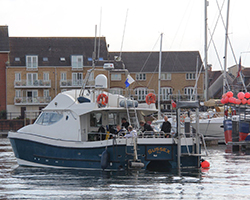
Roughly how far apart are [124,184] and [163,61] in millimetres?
56551

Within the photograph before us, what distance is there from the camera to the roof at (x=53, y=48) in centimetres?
6638

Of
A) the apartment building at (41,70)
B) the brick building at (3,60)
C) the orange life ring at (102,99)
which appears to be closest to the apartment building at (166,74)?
the apartment building at (41,70)

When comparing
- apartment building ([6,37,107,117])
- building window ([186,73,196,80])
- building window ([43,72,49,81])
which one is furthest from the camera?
building window ([186,73,196,80])

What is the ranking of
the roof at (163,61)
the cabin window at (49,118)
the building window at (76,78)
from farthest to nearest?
1. the roof at (163,61)
2. the building window at (76,78)
3. the cabin window at (49,118)

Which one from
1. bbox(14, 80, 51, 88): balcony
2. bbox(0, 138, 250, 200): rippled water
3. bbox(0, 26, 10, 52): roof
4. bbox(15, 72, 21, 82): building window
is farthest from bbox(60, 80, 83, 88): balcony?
bbox(0, 138, 250, 200): rippled water

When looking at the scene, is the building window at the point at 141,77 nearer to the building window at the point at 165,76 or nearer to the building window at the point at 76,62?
the building window at the point at 165,76

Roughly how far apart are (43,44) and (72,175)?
5159 cm

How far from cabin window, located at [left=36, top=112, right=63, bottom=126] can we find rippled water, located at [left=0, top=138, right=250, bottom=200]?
2117 mm

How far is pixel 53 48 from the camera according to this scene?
68000 mm

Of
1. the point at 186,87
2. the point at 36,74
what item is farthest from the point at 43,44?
the point at 186,87

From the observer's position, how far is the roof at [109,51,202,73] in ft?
232

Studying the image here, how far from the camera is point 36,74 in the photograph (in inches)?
2608

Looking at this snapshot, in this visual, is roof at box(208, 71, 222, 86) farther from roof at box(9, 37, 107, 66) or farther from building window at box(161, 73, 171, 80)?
roof at box(9, 37, 107, 66)

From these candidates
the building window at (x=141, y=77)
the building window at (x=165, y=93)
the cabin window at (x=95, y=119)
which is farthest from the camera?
the building window at (x=141, y=77)
